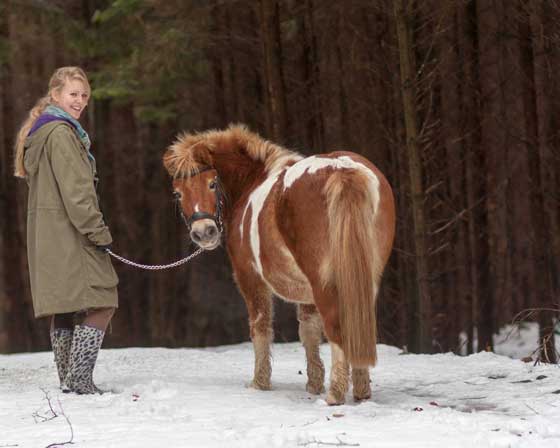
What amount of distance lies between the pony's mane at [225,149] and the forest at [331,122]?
9.96 ft

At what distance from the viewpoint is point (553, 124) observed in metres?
9.77

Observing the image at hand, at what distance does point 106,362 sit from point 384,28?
6.69 meters

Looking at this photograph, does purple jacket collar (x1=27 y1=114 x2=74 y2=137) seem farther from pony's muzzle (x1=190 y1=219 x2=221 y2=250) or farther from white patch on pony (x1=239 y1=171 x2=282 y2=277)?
white patch on pony (x1=239 y1=171 x2=282 y2=277)

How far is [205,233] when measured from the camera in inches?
231

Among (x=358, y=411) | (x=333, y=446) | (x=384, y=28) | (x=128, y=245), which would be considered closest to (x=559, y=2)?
(x=384, y=28)

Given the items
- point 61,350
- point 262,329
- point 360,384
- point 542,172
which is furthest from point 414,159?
point 61,350

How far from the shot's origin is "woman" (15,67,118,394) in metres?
5.90

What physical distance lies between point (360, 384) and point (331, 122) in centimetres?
915

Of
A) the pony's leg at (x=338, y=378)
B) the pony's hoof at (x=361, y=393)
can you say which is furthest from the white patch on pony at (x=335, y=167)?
the pony's hoof at (x=361, y=393)

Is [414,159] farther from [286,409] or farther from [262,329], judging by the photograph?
[286,409]

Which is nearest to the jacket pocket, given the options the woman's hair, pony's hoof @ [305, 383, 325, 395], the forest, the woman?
the woman

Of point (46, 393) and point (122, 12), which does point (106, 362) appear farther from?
point (122, 12)

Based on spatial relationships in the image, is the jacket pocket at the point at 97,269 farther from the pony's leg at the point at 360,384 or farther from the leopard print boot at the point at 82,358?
the pony's leg at the point at 360,384

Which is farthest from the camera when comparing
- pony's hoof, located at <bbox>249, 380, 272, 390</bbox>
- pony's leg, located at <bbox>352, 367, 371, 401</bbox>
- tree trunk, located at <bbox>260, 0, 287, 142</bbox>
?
tree trunk, located at <bbox>260, 0, 287, 142</bbox>
